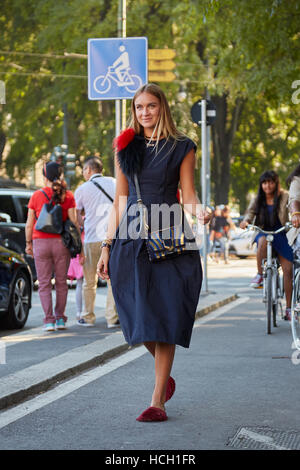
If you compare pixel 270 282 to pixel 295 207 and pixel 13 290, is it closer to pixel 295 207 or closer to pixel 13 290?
pixel 295 207

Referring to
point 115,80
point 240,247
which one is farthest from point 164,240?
point 240,247

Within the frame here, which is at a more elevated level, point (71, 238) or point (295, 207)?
point (295, 207)

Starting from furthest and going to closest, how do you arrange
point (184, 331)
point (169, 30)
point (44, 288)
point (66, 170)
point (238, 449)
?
point (169, 30)
point (66, 170)
point (44, 288)
point (184, 331)
point (238, 449)

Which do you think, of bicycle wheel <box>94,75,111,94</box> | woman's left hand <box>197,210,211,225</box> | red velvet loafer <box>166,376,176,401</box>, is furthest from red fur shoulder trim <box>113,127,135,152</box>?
bicycle wheel <box>94,75,111,94</box>

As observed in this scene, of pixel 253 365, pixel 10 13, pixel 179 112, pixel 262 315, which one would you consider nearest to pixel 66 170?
pixel 179 112

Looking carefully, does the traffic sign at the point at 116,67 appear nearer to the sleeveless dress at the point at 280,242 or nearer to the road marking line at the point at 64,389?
the sleeveless dress at the point at 280,242

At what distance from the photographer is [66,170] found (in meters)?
28.8

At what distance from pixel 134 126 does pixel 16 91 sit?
90.8 ft

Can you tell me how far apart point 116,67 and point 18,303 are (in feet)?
10.4

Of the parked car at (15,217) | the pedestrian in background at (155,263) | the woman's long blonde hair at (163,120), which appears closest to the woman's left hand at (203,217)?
the pedestrian in background at (155,263)

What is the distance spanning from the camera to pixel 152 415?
5727mm

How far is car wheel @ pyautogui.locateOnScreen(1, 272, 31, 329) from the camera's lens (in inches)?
432

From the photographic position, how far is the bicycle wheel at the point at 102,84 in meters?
12.3

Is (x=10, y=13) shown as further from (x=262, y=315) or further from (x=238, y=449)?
(x=238, y=449)
